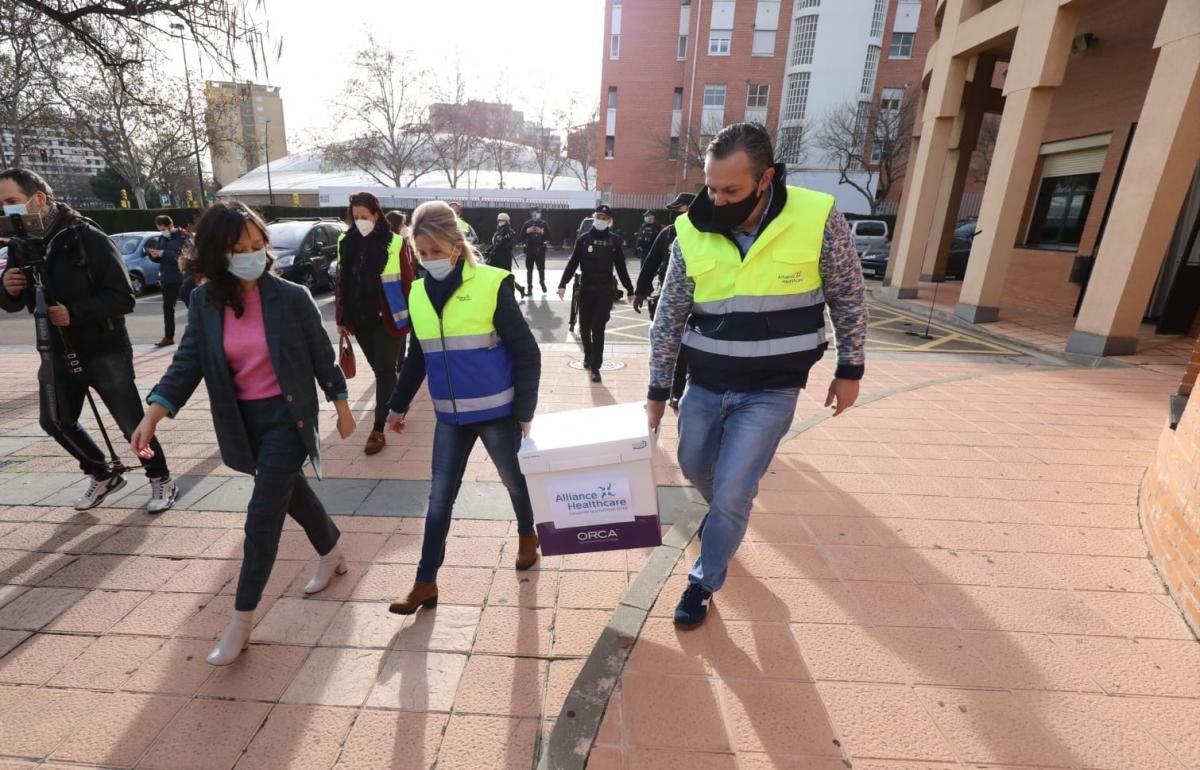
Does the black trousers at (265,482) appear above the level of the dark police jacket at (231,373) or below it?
below

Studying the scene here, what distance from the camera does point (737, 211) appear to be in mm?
2184

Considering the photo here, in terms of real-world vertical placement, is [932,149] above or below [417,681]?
above

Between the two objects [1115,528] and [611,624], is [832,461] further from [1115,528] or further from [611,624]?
[611,624]

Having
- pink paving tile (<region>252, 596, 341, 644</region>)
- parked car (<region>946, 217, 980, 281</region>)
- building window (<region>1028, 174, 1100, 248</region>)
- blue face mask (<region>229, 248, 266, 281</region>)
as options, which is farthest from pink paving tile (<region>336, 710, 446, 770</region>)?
parked car (<region>946, 217, 980, 281</region>)

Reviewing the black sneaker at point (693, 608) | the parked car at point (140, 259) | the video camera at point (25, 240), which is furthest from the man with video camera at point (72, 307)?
the parked car at point (140, 259)

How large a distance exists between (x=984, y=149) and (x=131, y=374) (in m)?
37.0

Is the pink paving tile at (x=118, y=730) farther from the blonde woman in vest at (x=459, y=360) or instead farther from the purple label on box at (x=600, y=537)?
the purple label on box at (x=600, y=537)

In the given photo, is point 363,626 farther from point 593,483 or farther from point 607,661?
point 593,483

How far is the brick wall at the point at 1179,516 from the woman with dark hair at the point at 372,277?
4610 mm

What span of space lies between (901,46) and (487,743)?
152 ft

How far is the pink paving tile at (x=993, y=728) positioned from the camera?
193 centimetres

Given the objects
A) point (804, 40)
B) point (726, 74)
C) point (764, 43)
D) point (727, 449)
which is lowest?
point (727, 449)

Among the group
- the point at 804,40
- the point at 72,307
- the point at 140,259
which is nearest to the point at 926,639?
the point at 72,307

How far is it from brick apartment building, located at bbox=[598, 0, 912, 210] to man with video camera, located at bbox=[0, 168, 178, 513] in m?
35.4
